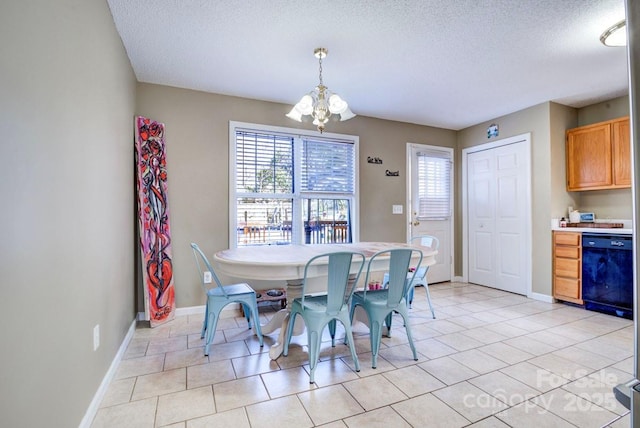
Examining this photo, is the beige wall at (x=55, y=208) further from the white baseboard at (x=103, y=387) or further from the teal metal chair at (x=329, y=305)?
the teal metal chair at (x=329, y=305)

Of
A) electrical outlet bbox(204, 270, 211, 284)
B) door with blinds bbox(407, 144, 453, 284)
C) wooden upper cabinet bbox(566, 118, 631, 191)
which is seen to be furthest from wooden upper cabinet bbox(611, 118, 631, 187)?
electrical outlet bbox(204, 270, 211, 284)

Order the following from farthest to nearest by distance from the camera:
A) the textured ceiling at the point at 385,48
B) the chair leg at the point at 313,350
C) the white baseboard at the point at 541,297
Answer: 1. the white baseboard at the point at 541,297
2. the textured ceiling at the point at 385,48
3. the chair leg at the point at 313,350

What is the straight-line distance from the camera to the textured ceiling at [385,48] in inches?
85.0

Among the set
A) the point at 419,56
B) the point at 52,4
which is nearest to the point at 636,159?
the point at 52,4

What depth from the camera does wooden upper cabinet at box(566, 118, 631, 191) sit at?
3500 mm

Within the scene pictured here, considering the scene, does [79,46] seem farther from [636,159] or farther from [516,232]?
[516,232]

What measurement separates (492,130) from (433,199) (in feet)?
4.12

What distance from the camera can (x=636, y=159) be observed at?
0.37 m

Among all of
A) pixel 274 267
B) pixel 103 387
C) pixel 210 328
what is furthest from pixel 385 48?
pixel 103 387

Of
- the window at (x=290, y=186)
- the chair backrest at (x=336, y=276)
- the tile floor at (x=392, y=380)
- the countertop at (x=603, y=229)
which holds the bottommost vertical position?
the tile floor at (x=392, y=380)

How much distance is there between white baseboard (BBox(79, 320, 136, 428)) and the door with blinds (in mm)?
3690

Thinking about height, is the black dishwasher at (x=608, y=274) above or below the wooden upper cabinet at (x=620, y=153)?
below

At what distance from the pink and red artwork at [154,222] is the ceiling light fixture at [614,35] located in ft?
12.8

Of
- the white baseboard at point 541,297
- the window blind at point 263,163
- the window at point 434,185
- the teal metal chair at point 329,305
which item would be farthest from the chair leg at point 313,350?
the white baseboard at point 541,297
